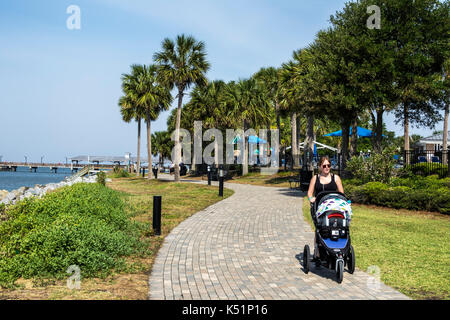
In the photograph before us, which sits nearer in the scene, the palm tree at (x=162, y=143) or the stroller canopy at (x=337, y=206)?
the stroller canopy at (x=337, y=206)

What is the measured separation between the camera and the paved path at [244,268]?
5.20 metres

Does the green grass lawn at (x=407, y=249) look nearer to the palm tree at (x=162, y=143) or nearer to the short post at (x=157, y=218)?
the short post at (x=157, y=218)

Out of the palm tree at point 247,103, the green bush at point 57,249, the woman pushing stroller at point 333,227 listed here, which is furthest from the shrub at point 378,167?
the palm tree at point 247,103

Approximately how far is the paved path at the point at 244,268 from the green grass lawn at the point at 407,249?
48 centimetres

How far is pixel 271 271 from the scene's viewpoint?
6301 mm

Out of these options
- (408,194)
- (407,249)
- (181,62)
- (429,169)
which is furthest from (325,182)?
(181,62)

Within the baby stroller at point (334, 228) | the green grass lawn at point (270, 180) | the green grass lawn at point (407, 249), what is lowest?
the green grass lawn at point (407, 249)

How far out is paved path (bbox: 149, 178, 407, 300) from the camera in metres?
5.20

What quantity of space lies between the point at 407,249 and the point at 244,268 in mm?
4004

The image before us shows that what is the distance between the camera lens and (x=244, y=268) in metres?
6.46

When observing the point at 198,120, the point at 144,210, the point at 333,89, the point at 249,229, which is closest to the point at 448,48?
the point at 333,89

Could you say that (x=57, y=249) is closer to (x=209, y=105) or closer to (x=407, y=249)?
(x=407, y=249)

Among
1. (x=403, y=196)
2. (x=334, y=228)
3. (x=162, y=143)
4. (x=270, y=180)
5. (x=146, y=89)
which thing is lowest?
(x=270, y=180)

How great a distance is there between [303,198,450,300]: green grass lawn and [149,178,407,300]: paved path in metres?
0.48
